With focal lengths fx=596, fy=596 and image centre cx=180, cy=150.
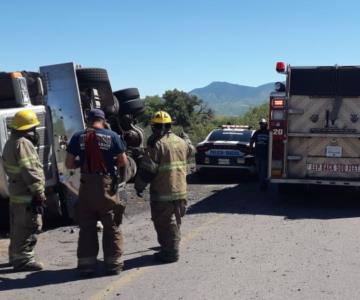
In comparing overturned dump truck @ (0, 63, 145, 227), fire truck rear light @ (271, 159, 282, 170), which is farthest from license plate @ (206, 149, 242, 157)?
overturned dump truck @ (0, 63, 145, 227)

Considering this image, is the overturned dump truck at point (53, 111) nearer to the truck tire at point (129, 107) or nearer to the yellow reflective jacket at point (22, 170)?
the truck tire at point (129, 107)

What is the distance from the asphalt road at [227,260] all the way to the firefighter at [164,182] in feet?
0.95

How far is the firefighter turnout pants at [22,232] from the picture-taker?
6605 mm

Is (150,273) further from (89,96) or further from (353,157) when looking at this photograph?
(353,157)

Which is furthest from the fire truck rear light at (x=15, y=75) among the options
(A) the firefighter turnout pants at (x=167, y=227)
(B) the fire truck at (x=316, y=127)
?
(B) the fire truck at (x=316, y=127)

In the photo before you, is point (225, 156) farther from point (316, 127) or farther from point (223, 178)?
point (316, 127)

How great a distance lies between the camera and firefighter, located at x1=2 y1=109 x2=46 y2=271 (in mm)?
6551

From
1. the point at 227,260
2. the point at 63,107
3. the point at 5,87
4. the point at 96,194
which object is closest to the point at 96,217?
the point at 96,194

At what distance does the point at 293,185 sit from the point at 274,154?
4.39ft

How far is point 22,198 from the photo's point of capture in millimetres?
6594

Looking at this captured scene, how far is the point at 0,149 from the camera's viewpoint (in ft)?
27.8

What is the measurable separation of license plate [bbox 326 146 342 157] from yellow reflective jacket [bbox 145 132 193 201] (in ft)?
16.5

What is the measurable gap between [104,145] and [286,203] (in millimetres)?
6257

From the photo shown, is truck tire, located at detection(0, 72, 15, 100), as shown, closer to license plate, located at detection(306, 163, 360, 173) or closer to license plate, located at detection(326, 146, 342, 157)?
license plate, located at detection(306, 163, 360, 173)
